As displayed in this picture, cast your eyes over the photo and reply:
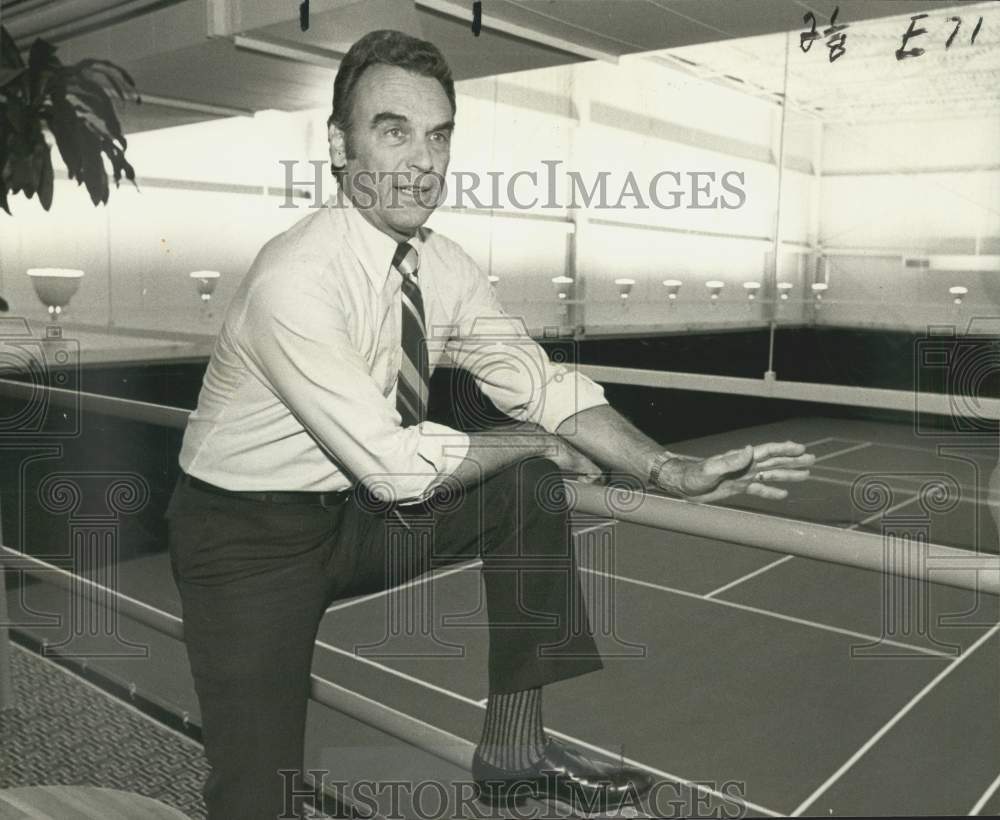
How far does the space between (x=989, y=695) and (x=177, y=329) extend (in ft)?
7.07

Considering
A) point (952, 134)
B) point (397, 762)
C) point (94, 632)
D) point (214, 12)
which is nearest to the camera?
point (397, 762)

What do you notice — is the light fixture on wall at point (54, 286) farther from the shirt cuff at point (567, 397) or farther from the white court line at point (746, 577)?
the white court line at point (746, 577)

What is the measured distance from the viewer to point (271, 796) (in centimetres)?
99

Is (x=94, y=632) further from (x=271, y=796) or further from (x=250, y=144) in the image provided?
(x=250, y=144)

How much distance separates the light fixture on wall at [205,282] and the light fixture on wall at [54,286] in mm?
400

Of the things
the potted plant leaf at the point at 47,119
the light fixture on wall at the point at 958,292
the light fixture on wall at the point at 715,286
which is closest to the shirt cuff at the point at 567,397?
the potted plant leaf at the point at 47,119

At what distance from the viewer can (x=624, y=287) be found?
17.4ft

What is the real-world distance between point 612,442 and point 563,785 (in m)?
0.35

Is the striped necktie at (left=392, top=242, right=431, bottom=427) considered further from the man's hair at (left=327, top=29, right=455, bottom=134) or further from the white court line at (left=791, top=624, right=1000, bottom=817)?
the white court line at (left=791, top=624, right=1000, bottom=817)

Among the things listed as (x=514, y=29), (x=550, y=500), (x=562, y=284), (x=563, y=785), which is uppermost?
(x=514, y=29)

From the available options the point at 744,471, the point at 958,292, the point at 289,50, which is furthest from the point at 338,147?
the point at 958,292

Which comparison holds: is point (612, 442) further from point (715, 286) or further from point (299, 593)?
point (715, 286)

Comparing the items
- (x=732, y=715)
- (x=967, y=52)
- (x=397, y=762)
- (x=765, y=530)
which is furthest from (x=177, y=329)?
(x=967, y=52)

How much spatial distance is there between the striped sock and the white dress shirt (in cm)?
28
